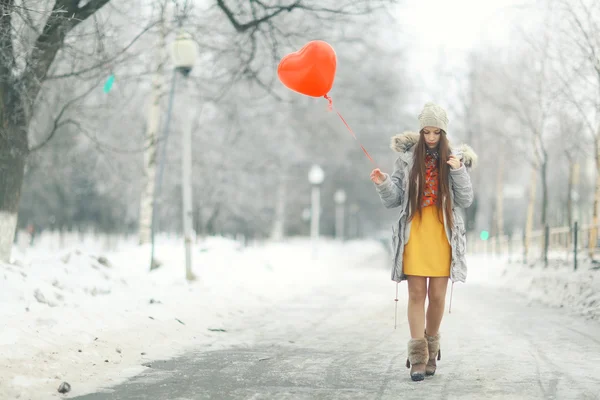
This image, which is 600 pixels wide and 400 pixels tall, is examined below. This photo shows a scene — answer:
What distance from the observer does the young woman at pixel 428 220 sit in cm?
568

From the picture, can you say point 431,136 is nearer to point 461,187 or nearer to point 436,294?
point 461,187

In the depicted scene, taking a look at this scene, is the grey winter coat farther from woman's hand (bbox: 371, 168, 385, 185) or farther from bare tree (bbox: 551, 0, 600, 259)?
bare tree (bbox: 551, 0, 600, 259)

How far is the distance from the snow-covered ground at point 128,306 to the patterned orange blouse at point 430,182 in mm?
2725

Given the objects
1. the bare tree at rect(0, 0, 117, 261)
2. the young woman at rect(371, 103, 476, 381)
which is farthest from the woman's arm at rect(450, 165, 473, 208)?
the bare tree at rect(0, 0, 117, 261)

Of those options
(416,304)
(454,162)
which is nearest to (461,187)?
(454,162)

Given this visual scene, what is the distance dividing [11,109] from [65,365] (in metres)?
4.75

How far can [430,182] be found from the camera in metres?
5.77

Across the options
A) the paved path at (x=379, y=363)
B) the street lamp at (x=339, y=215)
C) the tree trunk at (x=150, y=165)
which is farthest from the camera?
the street lamp at (x=339, y=215)

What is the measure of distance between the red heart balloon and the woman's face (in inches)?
60.2

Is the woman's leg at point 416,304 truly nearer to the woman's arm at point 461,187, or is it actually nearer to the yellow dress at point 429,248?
the yellow dress at point 429,248

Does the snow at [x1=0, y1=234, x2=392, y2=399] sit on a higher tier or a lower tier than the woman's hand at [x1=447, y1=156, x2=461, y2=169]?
lower

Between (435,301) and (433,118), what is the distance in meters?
1.45

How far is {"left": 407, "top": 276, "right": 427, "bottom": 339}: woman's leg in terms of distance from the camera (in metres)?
5.80

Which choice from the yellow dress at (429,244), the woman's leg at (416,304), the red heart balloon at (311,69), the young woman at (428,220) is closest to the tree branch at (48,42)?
the red heart balloon at (311,69)
